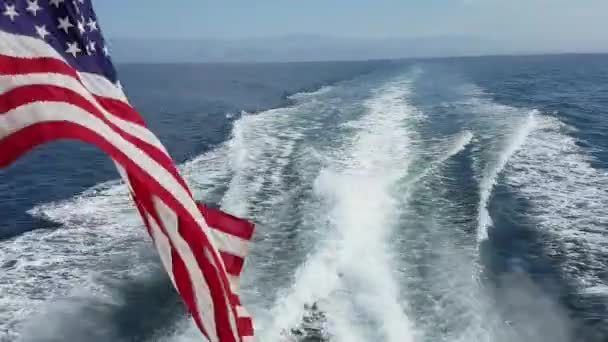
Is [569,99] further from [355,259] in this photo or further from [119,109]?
[119,109]

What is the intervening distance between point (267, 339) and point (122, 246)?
3862 millimetres

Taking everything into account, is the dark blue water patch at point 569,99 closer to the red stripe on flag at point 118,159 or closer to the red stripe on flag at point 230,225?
the red stripe on flag at point 230,225

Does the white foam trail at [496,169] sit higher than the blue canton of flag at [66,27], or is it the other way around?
the blue canton of flag at [66,27]

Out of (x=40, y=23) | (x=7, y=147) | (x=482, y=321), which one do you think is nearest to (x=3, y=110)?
(x=7, y=147)

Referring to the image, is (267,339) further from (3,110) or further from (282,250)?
(3,110)

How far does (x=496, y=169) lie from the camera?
1347 cm

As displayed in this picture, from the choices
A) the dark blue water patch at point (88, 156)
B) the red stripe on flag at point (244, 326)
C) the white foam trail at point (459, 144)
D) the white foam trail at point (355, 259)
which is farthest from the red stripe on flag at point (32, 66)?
the white foam trail at point (459, 144)

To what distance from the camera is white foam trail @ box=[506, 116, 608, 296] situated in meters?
8.59

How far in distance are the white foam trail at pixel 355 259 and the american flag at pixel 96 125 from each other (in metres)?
3.58

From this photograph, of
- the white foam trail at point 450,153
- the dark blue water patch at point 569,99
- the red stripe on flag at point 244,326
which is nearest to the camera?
the red stripe on flag at point 244,326

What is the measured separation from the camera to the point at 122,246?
9094 mm

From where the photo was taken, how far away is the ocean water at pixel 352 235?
6922 mm

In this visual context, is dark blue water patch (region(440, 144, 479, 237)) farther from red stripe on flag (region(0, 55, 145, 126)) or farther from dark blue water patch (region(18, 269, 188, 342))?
red stripe on flag (region(0, 55, 145, 126))

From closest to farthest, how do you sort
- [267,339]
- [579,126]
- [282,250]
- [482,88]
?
1. [267,339]
2. [282,250]
3. [579,126]
4. [482,88]
